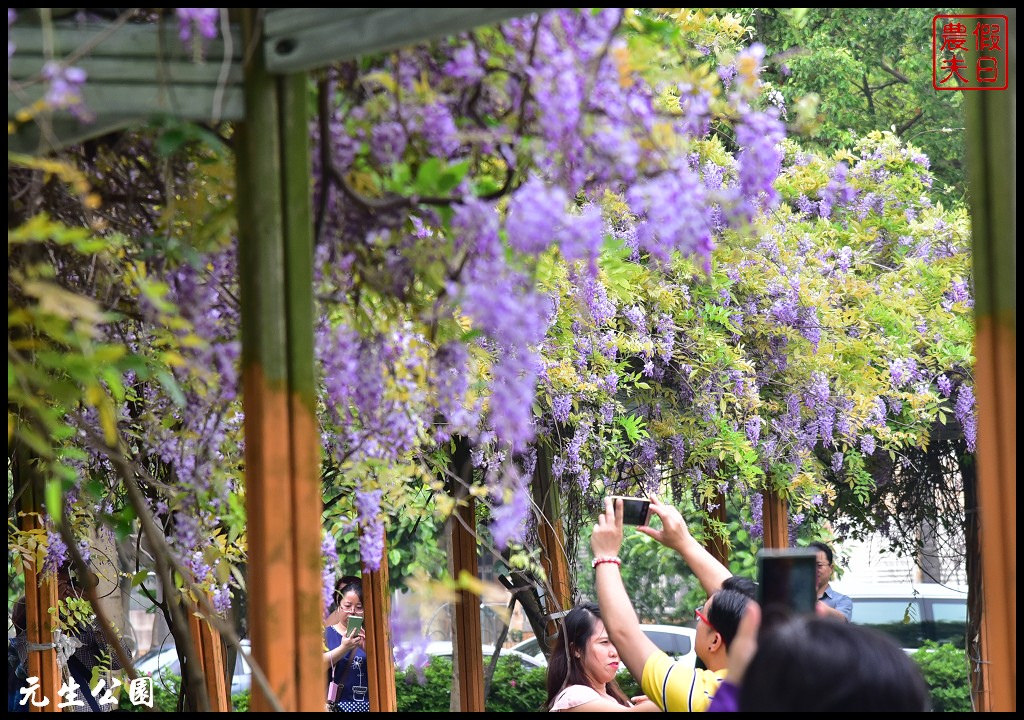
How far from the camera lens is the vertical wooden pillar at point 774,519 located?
7293mm

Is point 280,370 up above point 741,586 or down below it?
above

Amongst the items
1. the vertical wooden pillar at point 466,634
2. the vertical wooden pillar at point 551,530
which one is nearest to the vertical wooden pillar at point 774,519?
the vertical wooden pillar at point 551,530

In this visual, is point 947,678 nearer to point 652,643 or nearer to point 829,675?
point 652,643

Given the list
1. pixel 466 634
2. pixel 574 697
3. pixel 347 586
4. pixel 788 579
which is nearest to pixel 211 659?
pixel 347 586

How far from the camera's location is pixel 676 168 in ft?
6.93

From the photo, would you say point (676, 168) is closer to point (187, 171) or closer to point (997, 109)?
point (997, 109)

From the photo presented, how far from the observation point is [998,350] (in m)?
1.73

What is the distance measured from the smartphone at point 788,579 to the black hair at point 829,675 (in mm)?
533

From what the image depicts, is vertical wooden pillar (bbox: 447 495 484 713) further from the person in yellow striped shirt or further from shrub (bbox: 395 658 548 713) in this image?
the person in yellow striped shirt

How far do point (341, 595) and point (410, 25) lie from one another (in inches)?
203

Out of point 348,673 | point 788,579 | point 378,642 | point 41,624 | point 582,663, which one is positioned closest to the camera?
point 788,579

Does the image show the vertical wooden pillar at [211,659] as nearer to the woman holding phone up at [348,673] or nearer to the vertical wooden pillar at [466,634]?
the woman holding phone up at [348,673]

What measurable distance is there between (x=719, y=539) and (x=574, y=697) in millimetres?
4041

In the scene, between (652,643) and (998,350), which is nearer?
(998,350)
